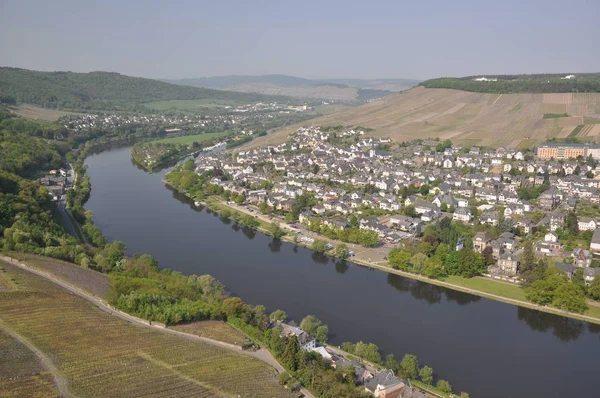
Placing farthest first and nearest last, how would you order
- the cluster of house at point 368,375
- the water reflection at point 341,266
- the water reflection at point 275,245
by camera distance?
the water reflection at point 275,245 → the water reflection at point 341,266 → the cluster of house at point 368,375

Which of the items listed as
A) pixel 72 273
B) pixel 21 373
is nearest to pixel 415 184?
pixel 72 273

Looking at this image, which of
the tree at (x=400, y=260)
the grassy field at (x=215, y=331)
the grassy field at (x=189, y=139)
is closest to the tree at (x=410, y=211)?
the tree at (x=400, y=260)

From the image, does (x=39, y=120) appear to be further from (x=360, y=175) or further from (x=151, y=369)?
(x=151, y=369)

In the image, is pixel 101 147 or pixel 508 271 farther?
pixel 101 147

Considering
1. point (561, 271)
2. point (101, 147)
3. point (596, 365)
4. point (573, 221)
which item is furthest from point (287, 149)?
point (596, 365)

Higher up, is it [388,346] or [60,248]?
[60,248]

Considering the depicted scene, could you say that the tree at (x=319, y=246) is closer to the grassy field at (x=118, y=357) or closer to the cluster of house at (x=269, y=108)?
the grassy field at (x=118, y=357)
